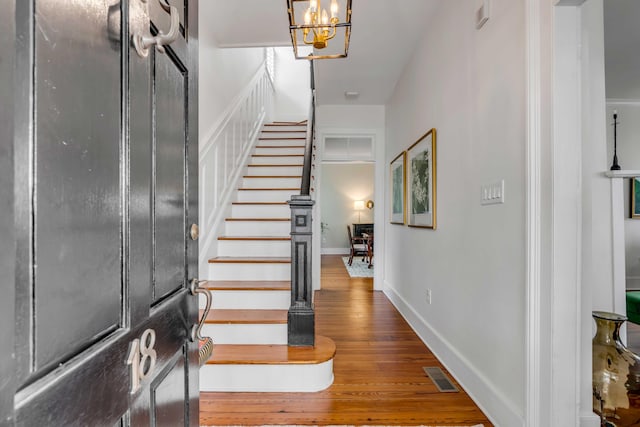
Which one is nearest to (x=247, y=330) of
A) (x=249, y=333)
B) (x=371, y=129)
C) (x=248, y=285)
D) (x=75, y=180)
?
(x=249, y=333)

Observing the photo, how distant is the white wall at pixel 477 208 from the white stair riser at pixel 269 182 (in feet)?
5.29

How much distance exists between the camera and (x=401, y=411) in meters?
1.80

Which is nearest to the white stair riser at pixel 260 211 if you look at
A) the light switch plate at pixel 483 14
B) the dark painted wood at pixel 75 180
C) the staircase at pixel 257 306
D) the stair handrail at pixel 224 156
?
the staircase at pixel 257 306

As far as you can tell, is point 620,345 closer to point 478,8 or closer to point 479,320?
point 479,320

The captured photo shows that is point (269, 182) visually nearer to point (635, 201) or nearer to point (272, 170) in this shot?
point (272, 170)

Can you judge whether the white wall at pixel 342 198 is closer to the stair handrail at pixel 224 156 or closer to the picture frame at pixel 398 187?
the stair handrail at pixel 224 156

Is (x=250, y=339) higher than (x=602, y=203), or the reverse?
(x=602, y=203)

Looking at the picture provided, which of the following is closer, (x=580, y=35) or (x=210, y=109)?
(x=580, y=35)

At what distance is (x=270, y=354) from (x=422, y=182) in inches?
77.6

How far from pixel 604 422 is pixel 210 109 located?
332cm

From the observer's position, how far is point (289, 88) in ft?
23.0

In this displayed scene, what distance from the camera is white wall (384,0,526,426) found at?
1546mm

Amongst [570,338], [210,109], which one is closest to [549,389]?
[570,338]

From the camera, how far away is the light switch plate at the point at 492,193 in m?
1.66
